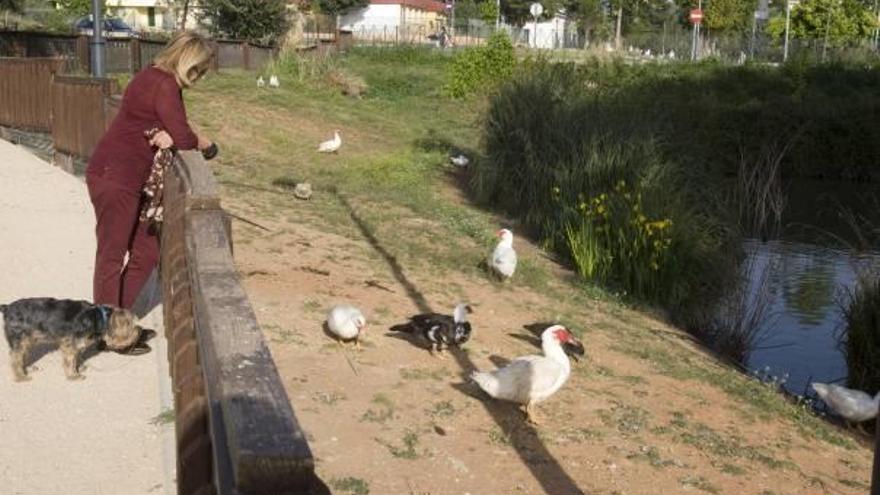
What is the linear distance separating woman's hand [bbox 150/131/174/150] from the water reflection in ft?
21.7

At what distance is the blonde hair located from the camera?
19.0 ft

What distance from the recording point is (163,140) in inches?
235

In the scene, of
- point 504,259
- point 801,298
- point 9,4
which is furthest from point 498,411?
point 9,4

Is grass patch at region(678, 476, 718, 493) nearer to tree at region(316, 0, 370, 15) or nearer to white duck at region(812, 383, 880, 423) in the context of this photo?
white duck at region(812, 383, 880, 423)

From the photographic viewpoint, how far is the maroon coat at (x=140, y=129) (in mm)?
5848

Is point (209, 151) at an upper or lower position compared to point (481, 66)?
lower

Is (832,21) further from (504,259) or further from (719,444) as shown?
(719,444)

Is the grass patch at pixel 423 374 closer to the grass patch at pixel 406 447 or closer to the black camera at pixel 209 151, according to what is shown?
the grass patch at pixel 406 447

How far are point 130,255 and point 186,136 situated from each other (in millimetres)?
1094

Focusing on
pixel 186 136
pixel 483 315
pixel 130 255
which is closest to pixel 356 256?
pixel 483 315

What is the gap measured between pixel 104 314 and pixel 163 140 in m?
1.02

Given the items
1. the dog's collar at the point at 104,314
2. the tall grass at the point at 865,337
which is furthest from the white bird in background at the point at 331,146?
the dog's collar at the point at 104,314

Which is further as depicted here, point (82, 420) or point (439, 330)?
point (439, 330)

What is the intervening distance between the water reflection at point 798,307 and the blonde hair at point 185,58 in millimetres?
6657
